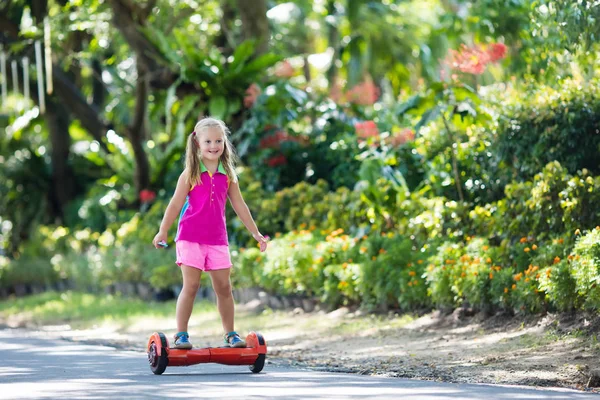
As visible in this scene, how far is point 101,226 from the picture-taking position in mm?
22469

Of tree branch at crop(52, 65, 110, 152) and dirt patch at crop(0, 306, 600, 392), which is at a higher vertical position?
tree branch at crop(52, 65, 110, 152)

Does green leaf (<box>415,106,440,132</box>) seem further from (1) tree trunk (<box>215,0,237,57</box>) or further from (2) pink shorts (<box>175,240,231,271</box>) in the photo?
(1) tree trunk (<box>215,0,237,57</box>)

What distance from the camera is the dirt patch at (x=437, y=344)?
7.43 meters

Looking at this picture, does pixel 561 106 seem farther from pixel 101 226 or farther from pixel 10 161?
pixel 10 161

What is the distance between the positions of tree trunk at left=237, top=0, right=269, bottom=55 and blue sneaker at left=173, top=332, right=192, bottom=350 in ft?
38.7

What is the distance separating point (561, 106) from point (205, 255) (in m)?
5.26

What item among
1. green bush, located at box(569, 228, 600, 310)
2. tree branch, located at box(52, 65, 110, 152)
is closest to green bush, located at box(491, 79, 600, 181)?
green bush, located at box(569, 228, 600, 310)

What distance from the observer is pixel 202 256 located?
7.61 m

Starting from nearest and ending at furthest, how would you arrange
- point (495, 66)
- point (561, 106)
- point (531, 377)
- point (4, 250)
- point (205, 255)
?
point (531, 377) → point (205, 255) → point (561, 106) → point (495, 66) → point (4, 250)

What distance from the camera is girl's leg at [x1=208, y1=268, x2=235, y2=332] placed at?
7699mm

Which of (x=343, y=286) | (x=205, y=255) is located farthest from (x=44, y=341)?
(x=205, y=255)

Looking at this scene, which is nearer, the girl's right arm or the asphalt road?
the asphalt road

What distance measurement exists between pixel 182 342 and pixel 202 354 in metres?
0.21

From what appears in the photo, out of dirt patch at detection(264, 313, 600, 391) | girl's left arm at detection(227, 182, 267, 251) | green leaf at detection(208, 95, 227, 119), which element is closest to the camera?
dirt patch at detection(264, 313, 600, 391)
